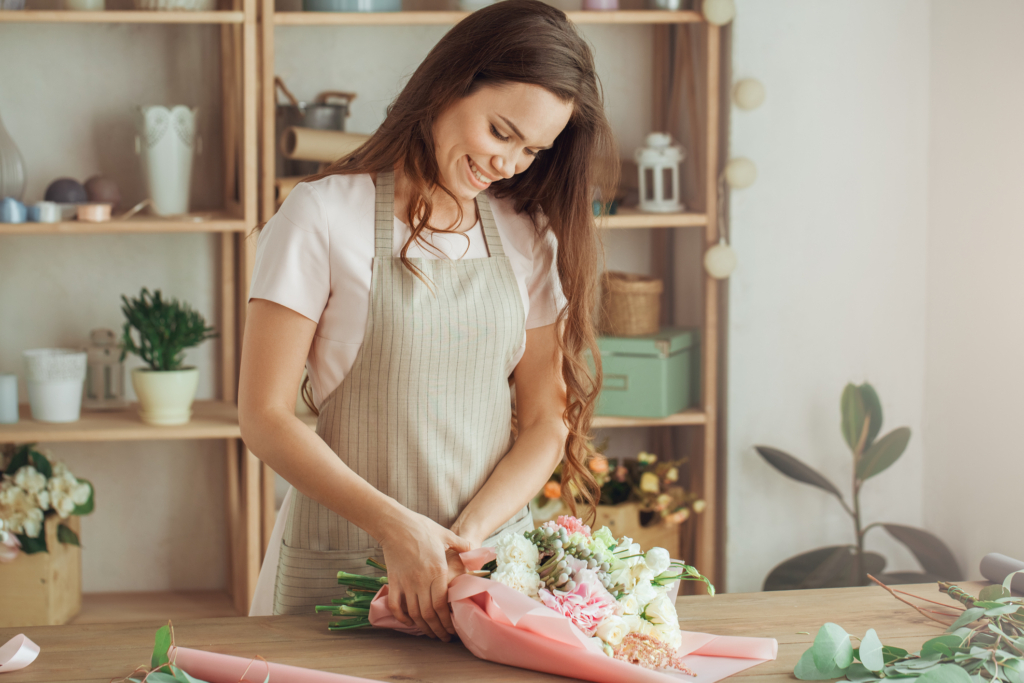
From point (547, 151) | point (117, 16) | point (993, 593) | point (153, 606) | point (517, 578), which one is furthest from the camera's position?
point (153, 606)

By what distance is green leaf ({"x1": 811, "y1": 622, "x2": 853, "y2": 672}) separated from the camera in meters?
1.04

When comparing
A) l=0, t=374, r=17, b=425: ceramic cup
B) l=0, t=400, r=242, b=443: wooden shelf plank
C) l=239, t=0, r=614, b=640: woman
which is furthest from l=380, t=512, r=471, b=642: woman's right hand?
l=0, t=374, r=17, b=425: ceramic cup

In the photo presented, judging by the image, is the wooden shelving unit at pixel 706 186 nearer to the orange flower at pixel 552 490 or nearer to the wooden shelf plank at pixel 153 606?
the orange flower at pixel 552 490

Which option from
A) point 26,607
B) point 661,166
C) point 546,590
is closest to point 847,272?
point 661,166

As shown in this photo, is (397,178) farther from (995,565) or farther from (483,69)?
(995,565)

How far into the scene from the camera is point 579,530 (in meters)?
1.15

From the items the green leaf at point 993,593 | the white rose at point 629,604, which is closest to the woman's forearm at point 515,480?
the white rose at point 629,604

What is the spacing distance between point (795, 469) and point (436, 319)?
4.93 feet

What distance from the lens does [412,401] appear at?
52.6 inches

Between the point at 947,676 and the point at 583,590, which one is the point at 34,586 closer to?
the point at 583,590

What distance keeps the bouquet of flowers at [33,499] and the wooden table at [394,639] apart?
1341 millimetres

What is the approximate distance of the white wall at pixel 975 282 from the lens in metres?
2.17

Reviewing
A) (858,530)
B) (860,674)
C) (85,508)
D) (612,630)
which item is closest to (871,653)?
(860,674)

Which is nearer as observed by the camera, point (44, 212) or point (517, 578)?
point (517, 578)
